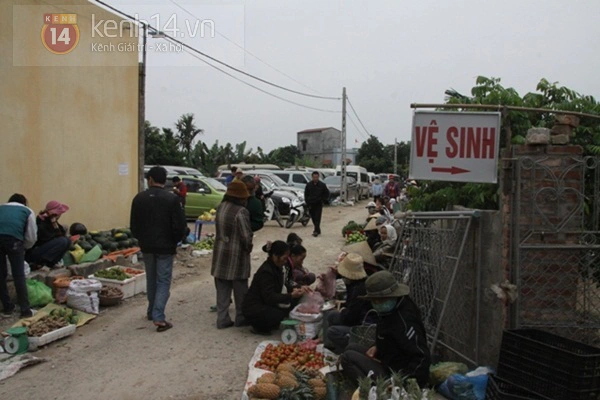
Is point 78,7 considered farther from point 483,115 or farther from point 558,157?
point 558,157

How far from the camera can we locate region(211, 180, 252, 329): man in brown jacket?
7113mm

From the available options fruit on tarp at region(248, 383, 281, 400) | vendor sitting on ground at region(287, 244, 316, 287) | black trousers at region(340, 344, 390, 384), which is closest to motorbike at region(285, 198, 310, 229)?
vendor sitting on ground at region(287, 244, 316, 287)

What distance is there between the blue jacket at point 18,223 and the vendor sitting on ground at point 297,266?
354 cm

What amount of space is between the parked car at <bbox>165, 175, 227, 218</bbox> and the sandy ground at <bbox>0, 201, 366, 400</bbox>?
10.00 metres

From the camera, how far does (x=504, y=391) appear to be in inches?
164

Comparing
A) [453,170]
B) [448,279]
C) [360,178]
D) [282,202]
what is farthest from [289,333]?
[360,178]

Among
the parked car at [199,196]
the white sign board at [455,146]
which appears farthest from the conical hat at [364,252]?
the parked car at [199,196]

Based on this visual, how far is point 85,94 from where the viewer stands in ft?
39.5

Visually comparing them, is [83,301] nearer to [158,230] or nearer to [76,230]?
[158,230]

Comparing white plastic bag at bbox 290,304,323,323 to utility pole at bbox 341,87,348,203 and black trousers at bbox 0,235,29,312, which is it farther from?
utility pole at bbox 341,87,348,203

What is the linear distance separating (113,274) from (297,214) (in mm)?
9189

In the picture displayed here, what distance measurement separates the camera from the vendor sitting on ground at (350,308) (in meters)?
5.69

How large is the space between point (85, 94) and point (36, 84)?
1.61 meters

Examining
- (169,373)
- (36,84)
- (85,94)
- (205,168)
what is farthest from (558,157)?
(205,168)
